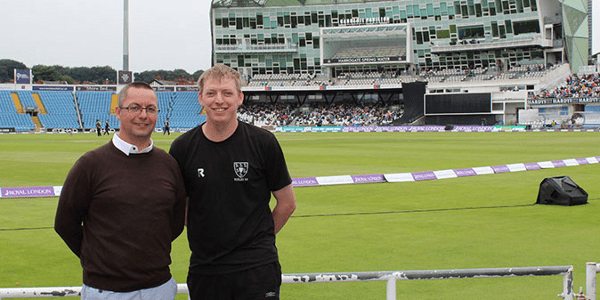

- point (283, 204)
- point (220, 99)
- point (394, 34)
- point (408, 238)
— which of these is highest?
point (394, 34)

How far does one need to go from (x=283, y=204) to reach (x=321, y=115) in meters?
92.2

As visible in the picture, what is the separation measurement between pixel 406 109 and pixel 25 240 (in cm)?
7780

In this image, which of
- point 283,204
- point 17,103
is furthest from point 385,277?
point 17,103

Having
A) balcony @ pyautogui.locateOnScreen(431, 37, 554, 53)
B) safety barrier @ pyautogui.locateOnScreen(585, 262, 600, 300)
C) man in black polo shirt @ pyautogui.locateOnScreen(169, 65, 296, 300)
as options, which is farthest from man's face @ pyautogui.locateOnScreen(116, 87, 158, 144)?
balcony @ pyautogui.locateOnScreen(431, 37, 554, 53)

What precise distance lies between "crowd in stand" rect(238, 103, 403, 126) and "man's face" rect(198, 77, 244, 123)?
3225 inches

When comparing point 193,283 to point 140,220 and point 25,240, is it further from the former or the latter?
point 25,240

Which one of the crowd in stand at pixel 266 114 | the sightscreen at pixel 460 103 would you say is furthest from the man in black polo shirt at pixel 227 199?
the crowd in stand at pixel 266 114

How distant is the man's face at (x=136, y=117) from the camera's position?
402cm

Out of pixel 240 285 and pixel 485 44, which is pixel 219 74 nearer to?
pixel 240 285

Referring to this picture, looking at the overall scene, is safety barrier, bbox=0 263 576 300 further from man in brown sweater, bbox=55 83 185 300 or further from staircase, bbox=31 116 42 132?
staircase, bbox=31 116 42 132

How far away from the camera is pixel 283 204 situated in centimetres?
464

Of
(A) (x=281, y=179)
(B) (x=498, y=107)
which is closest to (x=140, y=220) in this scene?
(A) (x=281, y=179)

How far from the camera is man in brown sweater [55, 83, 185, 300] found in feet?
12.7

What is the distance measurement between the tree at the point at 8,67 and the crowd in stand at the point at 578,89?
482 ft
